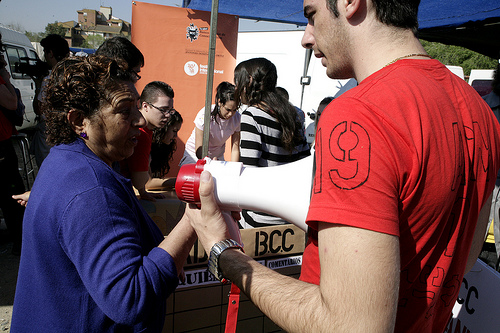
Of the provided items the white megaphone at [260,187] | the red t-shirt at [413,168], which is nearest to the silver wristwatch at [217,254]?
the white megaphone at [260,187]

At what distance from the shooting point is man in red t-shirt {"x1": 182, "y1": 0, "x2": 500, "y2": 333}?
697mm

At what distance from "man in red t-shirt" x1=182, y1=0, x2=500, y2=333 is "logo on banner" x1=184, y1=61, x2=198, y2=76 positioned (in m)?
4.79

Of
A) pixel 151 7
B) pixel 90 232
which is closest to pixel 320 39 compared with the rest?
pixel 90 232

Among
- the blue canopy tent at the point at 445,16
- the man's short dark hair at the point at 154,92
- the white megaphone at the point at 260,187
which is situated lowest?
the white megaphone at the point at 260,187

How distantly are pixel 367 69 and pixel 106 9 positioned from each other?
94413 millimetres

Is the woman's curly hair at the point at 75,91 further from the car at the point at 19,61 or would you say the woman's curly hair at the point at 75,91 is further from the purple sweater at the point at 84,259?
the car at the point at 19,61

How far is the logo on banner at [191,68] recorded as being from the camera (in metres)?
5.55

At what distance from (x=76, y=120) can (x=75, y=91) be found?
11 centimetres

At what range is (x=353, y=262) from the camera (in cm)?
69

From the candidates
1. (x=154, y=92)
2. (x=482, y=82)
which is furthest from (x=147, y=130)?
(x=482, y=82)

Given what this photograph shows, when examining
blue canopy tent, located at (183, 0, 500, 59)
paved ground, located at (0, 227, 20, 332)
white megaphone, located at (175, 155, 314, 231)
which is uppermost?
blue canopy tent, located at (183, 0, 500, 59)

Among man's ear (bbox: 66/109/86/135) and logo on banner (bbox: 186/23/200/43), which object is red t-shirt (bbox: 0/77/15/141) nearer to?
man's ear (bbox: 66/109/86/135)

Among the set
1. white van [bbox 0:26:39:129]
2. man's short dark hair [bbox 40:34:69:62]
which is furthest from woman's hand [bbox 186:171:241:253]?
white van [bbox 0:26:39:129]

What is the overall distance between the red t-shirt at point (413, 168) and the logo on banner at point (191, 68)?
503 cm
